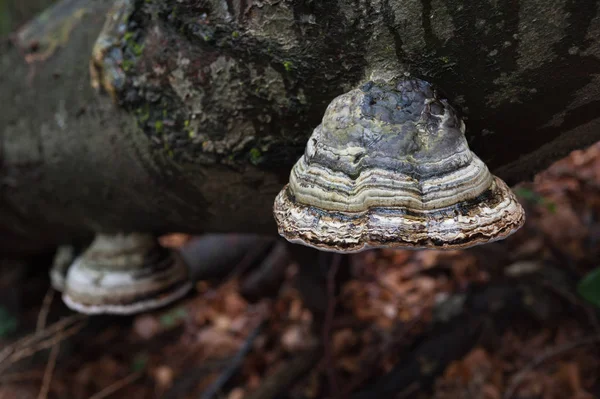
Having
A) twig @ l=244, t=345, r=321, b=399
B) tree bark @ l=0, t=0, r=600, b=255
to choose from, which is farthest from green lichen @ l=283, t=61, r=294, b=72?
twig @ l=244, t=345, r=321, b=399

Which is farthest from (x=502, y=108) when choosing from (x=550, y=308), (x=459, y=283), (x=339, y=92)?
(x=459, y=283)

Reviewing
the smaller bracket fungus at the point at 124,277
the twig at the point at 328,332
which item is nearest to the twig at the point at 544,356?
the twig at the point at 328,332

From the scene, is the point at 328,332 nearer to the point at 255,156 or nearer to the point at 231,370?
the point at 231,370

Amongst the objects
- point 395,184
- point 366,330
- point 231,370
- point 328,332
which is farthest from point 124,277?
point 366,330

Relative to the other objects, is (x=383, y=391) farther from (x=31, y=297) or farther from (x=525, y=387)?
(x=31, y=297)

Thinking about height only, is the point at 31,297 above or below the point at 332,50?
below

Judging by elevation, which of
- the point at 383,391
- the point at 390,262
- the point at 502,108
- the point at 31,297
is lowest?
the point at 390,262

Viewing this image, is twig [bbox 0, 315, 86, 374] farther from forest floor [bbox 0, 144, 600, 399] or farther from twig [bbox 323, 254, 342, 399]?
twig [bbox 323, 254, 342, 399]
